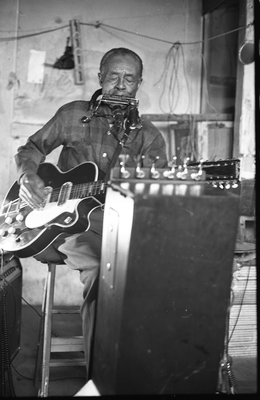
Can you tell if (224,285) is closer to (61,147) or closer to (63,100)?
(61,147)

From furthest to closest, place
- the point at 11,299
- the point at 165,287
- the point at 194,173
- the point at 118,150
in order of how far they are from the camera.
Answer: the point at 11,299 → the point at 118,150 → the point at 194,173 → the point at 165,287

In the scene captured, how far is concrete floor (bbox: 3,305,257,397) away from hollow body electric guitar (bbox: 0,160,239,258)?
15.3 inches

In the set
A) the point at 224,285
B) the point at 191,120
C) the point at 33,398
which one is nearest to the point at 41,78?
the point at 191,120

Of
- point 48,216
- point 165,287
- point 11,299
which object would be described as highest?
point 48,216

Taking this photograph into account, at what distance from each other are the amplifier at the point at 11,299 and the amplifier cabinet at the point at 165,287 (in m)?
0.46

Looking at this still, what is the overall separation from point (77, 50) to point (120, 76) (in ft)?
0.65

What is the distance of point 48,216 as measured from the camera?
156 cm

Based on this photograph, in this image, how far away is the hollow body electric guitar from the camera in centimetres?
156

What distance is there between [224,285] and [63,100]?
2.69 ft

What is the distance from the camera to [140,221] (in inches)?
52.0

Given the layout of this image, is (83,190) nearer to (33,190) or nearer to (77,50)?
(33,190)

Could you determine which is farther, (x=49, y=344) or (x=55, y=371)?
(x=55, y=371)

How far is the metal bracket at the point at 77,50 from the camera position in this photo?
1661 millimetres

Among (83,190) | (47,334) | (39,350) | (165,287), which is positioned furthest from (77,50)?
(39,350)
